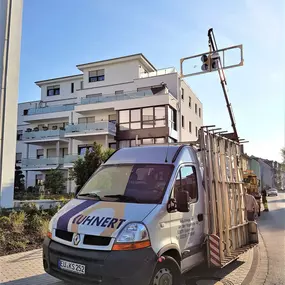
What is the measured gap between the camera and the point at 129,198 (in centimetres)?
485

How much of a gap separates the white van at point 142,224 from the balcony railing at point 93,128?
24763mm

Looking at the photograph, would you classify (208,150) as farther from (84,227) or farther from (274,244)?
(274,244)

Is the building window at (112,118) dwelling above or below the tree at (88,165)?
above

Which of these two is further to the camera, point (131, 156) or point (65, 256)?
point (131, 156)

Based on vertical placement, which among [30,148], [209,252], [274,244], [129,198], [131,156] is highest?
[30,148]

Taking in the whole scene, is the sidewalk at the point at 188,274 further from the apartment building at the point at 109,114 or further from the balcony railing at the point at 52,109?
the balcony railing at the point at 52,109

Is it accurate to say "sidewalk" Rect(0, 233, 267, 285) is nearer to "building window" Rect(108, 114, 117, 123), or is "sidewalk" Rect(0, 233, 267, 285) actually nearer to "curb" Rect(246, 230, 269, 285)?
"curb" Rect(246, 230, 269, 285)

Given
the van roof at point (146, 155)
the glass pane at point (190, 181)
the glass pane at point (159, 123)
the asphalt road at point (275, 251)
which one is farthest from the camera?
the glass pane at point (159, 123)

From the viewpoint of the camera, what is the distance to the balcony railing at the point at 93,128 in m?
30.9

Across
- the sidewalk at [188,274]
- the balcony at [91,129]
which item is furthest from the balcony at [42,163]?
the sidewalk at [188,274]

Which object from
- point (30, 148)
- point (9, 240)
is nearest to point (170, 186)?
point (9, 240)

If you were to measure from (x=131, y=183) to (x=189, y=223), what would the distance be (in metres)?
1.17

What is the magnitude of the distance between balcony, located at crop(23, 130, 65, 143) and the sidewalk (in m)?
27.7

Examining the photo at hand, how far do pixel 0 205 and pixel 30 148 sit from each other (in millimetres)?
29928
